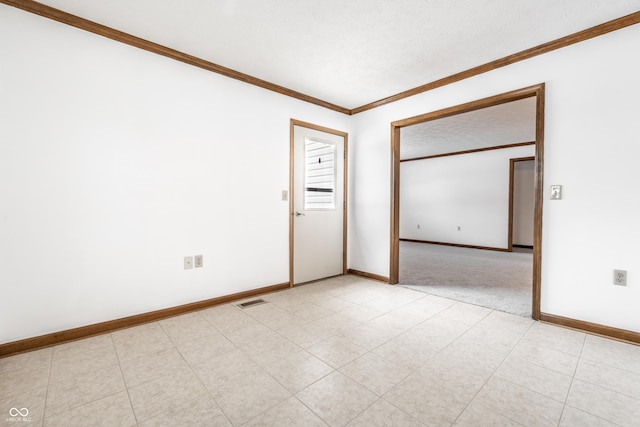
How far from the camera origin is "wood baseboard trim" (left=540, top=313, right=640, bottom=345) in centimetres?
217

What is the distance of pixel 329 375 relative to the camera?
1.75 m

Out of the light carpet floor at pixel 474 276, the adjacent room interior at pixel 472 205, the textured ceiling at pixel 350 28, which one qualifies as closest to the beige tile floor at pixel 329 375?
the light carpet floor at pixel 474 276

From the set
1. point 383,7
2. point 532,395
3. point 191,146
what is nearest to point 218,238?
point 191,146

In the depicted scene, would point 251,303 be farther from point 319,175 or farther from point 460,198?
point 460,198

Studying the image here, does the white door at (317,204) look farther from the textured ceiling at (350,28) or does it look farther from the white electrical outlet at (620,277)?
the white electrical outlet at (620,277)

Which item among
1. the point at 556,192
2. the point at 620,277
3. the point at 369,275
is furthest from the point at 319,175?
the point at 620,277

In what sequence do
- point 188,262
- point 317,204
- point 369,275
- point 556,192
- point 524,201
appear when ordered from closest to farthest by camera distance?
point 556,192 → point 188,262 → point 317,204 → point 369,275 → point 524,201

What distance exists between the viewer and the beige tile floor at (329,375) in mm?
1420

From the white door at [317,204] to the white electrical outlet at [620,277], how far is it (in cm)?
283

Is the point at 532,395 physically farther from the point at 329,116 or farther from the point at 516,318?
the point at 329,116

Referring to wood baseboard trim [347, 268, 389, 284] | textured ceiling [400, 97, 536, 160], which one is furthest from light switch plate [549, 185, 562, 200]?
wood baseboard trim [347, 268, 389, 284]

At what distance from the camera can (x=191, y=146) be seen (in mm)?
2770

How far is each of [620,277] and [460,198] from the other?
538 cm

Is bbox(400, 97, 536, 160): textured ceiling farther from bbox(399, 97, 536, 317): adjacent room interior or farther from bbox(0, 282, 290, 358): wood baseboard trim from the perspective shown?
bbox(0, 282, 290, 358): wood baseboard trim
